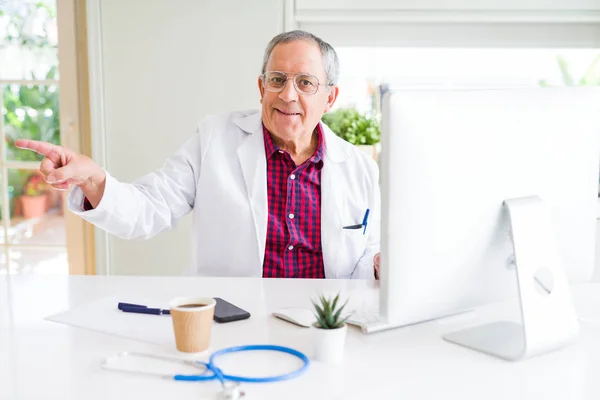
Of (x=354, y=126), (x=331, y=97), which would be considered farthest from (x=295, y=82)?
(x=354, y=126)

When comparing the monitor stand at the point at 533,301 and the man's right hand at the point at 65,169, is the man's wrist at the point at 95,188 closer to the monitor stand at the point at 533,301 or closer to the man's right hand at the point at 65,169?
the man's right hand at the point at 65,169

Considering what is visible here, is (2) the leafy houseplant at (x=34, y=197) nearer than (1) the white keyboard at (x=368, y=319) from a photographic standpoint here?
No

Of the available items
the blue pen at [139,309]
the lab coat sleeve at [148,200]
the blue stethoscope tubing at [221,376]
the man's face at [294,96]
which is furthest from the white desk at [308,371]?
the man's face at [294,96]

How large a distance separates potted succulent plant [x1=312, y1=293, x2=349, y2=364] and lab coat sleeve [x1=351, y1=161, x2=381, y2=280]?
2.55ft

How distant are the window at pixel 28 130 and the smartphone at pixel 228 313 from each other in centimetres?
226

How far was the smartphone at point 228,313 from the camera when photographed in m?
1.20

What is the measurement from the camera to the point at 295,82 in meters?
1.82

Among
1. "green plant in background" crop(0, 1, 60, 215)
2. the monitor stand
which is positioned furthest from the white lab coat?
"green plant in background" crop(0, 1, 60, 215)

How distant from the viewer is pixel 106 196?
1538mm

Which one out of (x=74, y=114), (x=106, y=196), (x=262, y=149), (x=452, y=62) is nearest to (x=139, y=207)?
(x=106, y=196)

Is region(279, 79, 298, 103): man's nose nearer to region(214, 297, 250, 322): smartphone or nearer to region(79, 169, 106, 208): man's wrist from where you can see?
region(79, 169, 106, 208): man's wrist

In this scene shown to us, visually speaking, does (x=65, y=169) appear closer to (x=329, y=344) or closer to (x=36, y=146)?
(x=36, y=146)

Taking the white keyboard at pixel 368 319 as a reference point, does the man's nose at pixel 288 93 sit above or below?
above

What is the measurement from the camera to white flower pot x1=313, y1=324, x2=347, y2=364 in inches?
39.2
